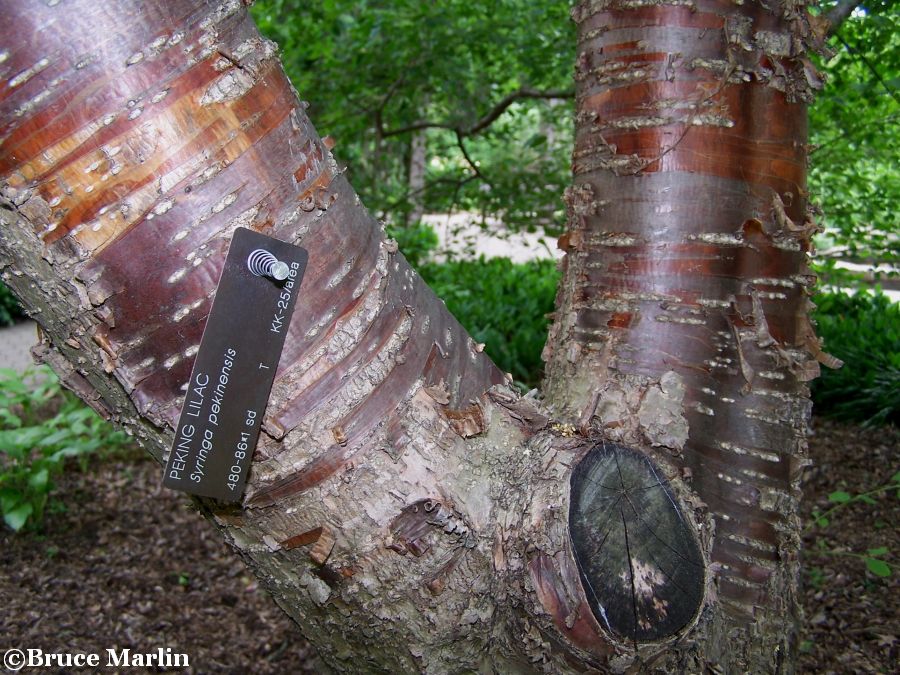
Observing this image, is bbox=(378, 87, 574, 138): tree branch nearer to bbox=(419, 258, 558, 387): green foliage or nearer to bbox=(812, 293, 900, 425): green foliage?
bbox=(419, 258, 558, 387): green foliage

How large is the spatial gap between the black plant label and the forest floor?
1.61 m

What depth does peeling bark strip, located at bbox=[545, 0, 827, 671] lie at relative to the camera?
3.60 feet

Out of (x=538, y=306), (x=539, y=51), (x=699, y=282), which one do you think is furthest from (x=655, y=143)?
(x=538, y=306)

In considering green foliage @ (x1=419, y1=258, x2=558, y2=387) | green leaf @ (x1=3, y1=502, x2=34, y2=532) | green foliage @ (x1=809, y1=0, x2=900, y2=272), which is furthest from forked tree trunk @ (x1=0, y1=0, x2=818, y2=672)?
green foliage @ (x1=419, y1=258, x2=558, y2=387)

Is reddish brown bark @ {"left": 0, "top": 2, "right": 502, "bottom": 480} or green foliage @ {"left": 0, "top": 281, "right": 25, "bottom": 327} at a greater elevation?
green foliage @ {"left": 0, "top": 281, "right": 25, "bottom": 327}

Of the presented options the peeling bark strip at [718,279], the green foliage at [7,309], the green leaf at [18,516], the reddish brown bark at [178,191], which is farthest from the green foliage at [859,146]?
the green foliage at [7,309]

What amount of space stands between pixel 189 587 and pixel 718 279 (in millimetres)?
2991

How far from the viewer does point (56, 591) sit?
10.2 ft

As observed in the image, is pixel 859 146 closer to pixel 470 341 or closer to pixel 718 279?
pixel 718 279

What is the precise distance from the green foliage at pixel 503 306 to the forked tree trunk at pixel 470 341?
3.48 m

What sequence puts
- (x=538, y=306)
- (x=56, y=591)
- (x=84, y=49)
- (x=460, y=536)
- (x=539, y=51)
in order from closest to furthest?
(x=84, y=49), (x=460, y=536), (x=56, y=591), (x=539, y=51), (x=538, y=306)

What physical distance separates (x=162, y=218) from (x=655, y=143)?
29.9 inches

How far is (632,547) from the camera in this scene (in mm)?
963

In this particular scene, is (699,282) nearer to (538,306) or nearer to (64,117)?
(64,117)
